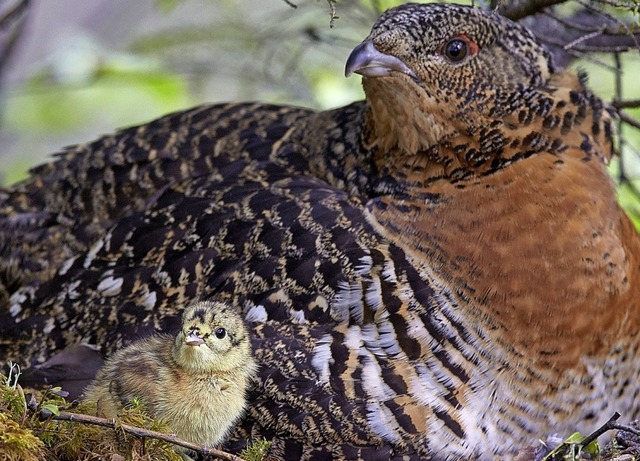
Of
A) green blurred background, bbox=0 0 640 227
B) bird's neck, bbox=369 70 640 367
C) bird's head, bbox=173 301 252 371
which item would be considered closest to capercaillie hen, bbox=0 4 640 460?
bird's neck, bbox=369 70 640 367

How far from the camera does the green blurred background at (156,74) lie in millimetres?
5621

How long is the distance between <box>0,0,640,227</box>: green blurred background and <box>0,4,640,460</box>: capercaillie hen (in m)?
1.38

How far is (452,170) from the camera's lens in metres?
3.68

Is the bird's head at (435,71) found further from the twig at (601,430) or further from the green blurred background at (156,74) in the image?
the green blurred background at (156,74)

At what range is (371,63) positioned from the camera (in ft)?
11.3

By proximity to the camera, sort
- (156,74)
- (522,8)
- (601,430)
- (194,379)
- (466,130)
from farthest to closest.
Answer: (156,74)
(522,8)
(466,130)
(194,379)
(601,430)

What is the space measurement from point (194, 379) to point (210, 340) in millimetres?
204

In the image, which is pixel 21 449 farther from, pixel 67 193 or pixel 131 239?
pixel 67 193

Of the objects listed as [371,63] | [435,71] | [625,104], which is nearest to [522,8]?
[625,104]

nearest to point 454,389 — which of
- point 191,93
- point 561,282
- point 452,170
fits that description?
point 561,282

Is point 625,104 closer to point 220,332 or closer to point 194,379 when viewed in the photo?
point 220,332

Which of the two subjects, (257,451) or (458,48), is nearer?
(257,451)

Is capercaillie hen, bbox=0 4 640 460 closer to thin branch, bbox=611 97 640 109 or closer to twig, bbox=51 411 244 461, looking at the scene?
thin branch, bbox=611 97 640 109

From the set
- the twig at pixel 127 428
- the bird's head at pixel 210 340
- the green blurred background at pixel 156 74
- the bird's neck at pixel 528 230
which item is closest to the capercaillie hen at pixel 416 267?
the bird's neck at pixel 528 230
